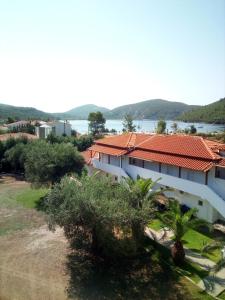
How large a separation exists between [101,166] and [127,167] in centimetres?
475

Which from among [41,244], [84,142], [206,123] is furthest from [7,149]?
[206,123]

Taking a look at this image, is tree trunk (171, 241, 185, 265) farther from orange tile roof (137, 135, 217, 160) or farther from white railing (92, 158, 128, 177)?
white railing (92, 158, 128, 177)

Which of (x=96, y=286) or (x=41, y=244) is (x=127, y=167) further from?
(x=96, y=286)

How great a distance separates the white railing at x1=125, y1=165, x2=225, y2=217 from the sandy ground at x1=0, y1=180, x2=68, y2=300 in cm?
1085

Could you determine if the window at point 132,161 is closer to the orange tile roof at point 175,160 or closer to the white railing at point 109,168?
the orange tile roof at point 175,160

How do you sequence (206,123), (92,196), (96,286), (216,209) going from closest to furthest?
(96,286) < (92,196) < (216,209) < (206,123)

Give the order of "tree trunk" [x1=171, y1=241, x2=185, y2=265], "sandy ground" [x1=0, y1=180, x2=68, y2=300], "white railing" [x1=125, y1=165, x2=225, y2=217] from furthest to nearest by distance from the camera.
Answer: "white railing" [x1=125, y1=165, x2=225, y2=217] → "tree trunk" [x1=171, y1=241, x2=185, y2=265] → "sandy ground" [x1=0, y1=180, x2=68, y2=300]

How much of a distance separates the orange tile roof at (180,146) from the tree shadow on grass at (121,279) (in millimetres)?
10605

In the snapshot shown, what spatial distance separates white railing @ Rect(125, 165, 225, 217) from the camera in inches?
983

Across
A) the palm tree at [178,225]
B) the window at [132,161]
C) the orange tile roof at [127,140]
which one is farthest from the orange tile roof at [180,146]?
the palm tree at [178,225]


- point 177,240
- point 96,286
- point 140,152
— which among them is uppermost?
point 140,152

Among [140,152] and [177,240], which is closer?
[177,240]

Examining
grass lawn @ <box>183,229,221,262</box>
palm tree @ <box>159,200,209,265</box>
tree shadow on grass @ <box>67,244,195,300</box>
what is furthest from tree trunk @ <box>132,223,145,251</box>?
grass lawn @ <box>183,229,221,262</box>

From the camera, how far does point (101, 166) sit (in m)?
38.7
